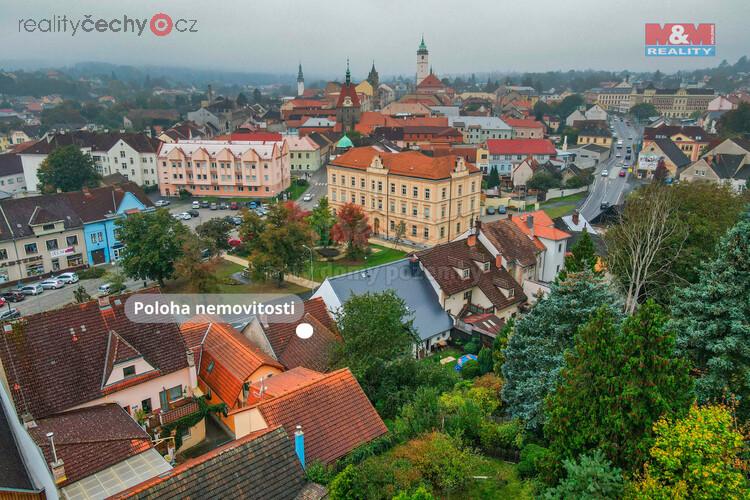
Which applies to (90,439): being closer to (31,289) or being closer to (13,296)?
(13,296)

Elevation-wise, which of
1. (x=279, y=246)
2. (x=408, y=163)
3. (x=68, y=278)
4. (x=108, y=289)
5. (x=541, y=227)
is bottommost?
(x=68, y=278)

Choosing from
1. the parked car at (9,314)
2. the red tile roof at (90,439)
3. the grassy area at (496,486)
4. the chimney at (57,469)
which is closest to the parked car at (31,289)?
the parked car at (9,314)

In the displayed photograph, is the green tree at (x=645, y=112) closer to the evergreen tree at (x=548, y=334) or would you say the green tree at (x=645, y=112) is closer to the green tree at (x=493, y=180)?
the green tree at (x=493, y=180)

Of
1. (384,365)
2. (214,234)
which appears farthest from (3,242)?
(384,365)

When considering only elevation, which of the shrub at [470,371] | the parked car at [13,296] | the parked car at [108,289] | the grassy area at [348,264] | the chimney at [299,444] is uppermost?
the chimney at [299,444]

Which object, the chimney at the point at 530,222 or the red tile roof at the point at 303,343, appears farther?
the chimney at the point at 530,222

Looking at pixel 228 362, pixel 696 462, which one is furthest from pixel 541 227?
pixel 696 462

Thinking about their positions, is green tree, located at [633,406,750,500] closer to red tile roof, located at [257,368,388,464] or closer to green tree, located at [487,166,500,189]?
red tile roof, located at [257,368,388,464]

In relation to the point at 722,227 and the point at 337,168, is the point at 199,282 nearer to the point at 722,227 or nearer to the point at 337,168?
the point at 337,168
